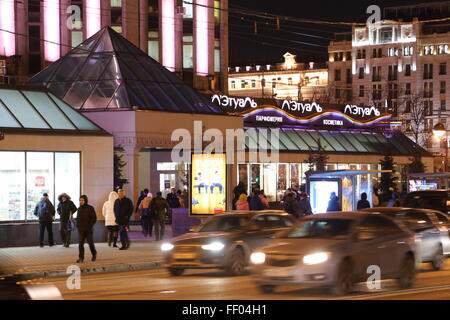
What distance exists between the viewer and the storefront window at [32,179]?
32.9m

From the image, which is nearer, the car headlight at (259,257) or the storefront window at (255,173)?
the car headlight at (259,257)

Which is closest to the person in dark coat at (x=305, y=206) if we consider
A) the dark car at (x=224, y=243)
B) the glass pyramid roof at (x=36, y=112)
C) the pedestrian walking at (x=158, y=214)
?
the pedestrian walking at (x=158, y=214)

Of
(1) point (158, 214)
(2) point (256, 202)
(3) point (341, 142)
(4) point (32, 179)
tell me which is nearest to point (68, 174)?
(4) point (32, 179)

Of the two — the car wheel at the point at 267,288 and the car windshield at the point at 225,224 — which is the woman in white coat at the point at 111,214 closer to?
the car windshield at the point at 225,224

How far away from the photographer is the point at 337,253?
59.6ft

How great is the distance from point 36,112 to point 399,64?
131194mm

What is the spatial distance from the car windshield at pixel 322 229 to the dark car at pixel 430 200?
49.8ft

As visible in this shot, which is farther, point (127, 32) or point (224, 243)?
point (127, 32)

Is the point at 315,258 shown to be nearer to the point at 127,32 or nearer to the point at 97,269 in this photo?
the point at 97,269

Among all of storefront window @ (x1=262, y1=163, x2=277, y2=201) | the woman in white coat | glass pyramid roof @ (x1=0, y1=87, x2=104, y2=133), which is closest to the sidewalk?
the woman in white coat

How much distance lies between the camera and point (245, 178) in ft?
202

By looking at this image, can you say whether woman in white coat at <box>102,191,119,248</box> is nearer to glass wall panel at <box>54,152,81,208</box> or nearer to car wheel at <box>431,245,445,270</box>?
glass wall panel at <box>54,152,81,208</box>

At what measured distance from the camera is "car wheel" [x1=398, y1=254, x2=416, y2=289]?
1969 centimetres

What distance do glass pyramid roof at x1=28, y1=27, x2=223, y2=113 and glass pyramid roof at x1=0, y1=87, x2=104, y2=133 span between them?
8.27 m
